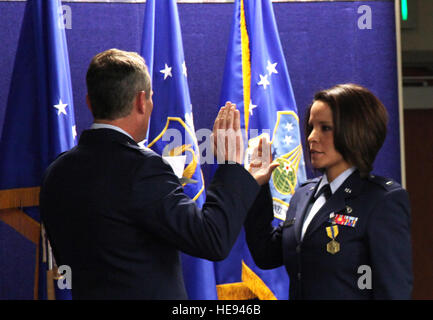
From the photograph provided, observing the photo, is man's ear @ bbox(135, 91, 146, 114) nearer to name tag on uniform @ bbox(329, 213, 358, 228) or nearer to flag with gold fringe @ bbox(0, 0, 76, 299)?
name tag on uniform @ bbox(329, 213, 358, 228)

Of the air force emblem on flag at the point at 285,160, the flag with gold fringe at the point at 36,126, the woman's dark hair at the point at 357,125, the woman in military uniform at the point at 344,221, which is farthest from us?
the air force emblem on flag at the point at 285,160

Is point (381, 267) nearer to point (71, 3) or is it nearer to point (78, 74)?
point (78, 74)

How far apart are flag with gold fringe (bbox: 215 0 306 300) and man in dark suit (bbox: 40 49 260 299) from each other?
1329 mm

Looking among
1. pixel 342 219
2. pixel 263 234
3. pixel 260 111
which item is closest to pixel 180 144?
pixel 260 111

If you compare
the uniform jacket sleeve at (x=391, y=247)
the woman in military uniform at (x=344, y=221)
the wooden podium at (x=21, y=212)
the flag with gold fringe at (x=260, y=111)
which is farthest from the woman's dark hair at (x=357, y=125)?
the wooden podium at (x=21, y=212)

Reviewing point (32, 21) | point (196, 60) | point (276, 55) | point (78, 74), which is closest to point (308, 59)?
point (276, 55)

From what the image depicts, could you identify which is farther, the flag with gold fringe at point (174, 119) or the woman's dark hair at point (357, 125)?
the flag with gold fringe at point (174, 119)

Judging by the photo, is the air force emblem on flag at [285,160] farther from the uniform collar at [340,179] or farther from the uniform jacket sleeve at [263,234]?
the uniform collar at [340,179]

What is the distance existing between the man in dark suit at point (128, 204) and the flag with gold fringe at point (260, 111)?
52.3 inches

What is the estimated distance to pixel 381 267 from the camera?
5.22ft

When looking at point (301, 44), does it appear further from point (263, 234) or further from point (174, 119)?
point (263, 234)

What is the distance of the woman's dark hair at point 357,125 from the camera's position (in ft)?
5.73

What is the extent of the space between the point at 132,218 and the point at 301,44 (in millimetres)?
2238
